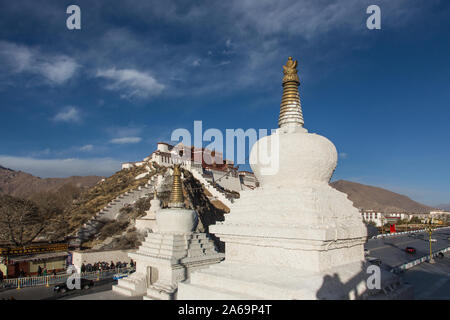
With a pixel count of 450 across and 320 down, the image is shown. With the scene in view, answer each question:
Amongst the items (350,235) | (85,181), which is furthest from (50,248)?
(85,181)

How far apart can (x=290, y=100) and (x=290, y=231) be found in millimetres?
3651

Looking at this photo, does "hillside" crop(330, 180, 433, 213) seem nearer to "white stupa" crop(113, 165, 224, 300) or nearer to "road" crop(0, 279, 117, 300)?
"white stupa" crop(113, 165, 224, 300)

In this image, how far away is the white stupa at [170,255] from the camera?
39.4ft

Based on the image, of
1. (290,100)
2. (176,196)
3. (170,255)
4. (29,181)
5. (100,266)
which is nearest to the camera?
(290,100)

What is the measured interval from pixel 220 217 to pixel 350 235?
37.2 meters

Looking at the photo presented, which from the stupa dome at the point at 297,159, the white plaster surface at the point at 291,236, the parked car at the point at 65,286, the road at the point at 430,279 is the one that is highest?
the stupa dome at the point at 297,159

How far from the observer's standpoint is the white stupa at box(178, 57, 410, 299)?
601 centimetres

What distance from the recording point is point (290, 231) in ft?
20.3

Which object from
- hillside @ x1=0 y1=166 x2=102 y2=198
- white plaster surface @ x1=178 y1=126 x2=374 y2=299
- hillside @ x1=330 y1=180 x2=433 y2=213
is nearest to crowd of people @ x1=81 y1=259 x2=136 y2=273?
white plaster surface @ x1=178 y1=126 x2=374 y2=299

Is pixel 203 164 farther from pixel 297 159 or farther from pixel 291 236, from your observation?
pixel 291 236

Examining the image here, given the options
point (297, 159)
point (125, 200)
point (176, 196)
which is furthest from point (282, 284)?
point (125, 200)

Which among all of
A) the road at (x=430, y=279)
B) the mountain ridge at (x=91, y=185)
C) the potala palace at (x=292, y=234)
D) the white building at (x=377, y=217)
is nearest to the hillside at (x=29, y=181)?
the mountain ridge at (x=91, y=185)

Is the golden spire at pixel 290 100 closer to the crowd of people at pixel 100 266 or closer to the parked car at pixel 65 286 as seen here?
the parked car at pixel 65 286

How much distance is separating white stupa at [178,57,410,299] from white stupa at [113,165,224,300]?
5.06 metres
